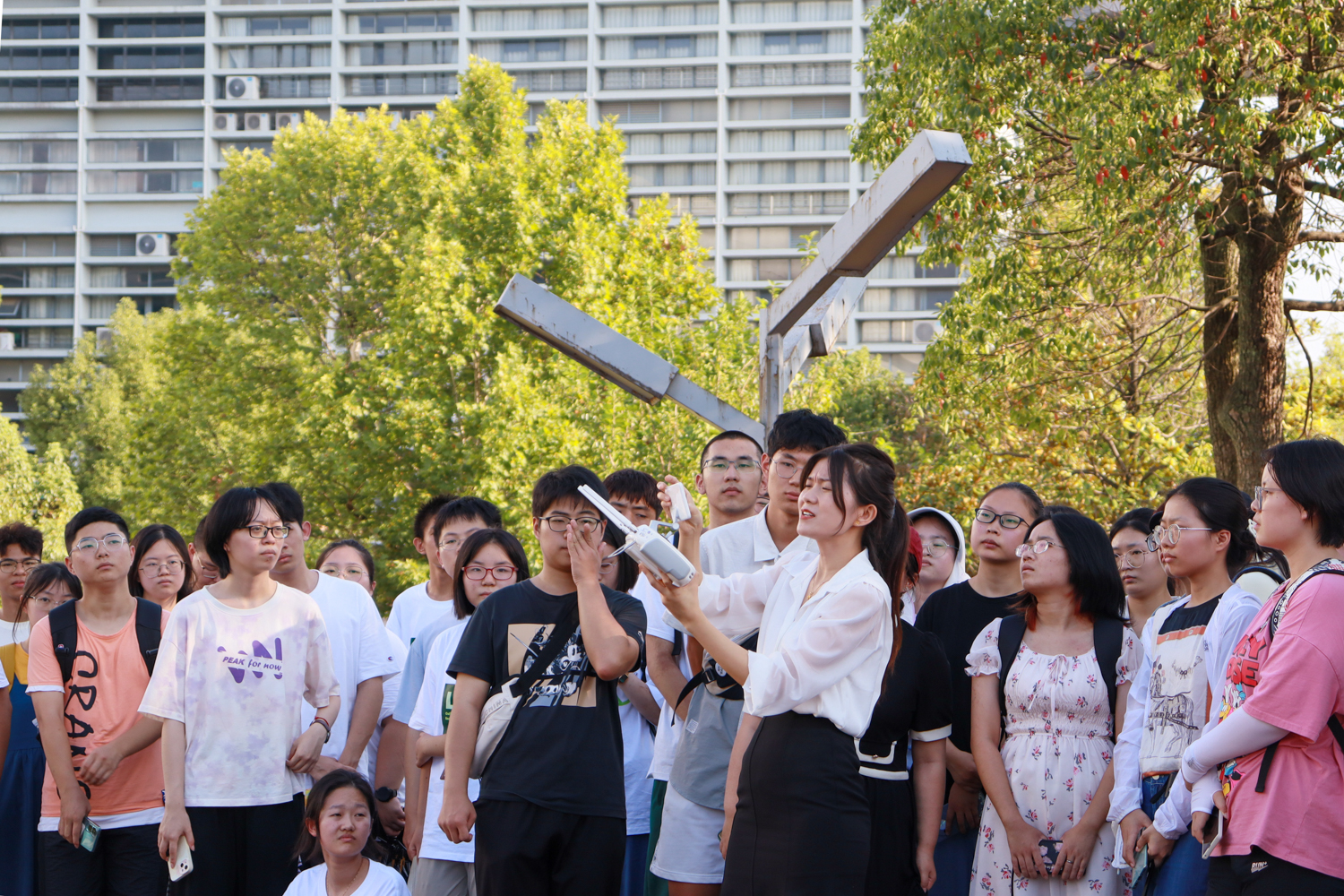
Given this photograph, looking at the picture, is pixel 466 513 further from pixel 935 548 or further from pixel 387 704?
pixel 935 548

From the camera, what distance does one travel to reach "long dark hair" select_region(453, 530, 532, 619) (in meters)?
4.73

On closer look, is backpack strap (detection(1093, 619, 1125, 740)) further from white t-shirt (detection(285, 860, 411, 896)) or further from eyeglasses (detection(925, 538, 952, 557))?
white t-shirt (detection(285, 860, 411, 896))

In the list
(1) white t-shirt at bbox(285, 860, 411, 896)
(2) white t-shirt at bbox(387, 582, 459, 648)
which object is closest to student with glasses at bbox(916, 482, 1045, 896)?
(1) white t-shirt at bbox(285, 860, 411, 896)

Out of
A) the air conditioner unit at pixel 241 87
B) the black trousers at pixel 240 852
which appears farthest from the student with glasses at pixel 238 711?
the air conditioner unit at pixel 241 87

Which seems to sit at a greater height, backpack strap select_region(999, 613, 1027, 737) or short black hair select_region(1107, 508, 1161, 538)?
short black hair select_region(1107, 508, 1161, 538)

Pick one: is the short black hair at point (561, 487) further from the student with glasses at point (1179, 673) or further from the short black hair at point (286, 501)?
the student with glasses at point (1179, 673)

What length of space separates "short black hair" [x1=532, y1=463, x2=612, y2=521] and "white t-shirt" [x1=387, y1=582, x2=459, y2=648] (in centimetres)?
172

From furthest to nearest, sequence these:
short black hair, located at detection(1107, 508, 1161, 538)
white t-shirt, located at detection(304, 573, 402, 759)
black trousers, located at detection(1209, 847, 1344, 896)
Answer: white t-shirt, located at detection(304, 573, 402, 759)
short black hair, located at detection(1107, 508, 1161, 538)
black trousers, located at detection(1209, 847, 1344, 896)

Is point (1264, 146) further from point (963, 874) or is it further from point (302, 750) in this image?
point (302, 750)

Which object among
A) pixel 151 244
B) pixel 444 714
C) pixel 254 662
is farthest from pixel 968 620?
pixel 151 244

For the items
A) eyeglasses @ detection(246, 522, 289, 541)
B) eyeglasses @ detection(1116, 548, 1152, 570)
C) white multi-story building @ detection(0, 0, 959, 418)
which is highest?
white multi-story building @ detection(0, 0, 959, 418)

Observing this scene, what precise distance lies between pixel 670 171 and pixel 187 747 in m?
66.1

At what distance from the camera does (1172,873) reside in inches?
135

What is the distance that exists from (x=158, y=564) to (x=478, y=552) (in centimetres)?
158
